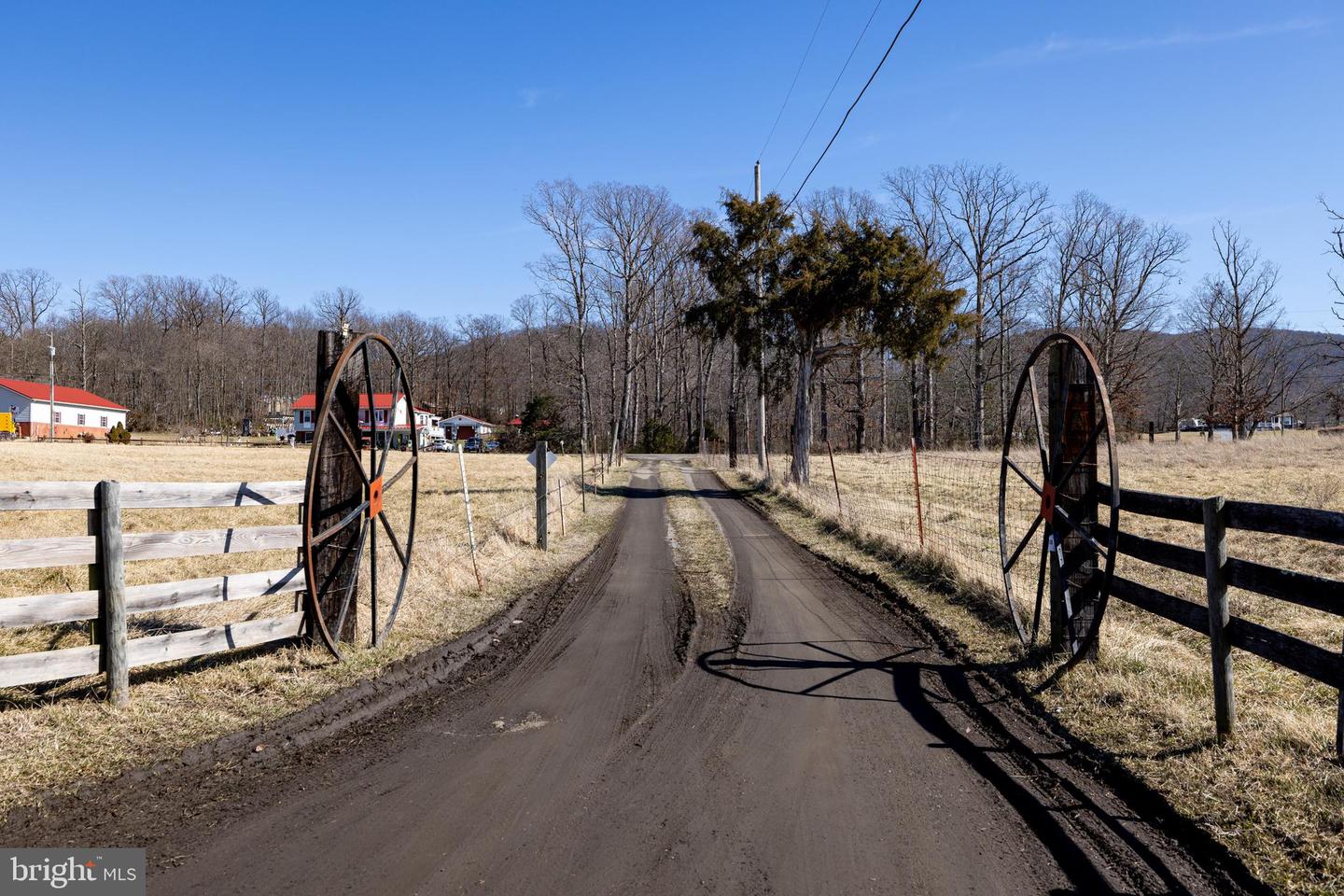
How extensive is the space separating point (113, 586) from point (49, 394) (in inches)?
3214

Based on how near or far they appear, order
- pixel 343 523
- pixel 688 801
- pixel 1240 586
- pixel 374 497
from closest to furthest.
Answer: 1. pixel 688 801
2. pixel 1240 586
3. pixel 343 523
4. pixel 374 497

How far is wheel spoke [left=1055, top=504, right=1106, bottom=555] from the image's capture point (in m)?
5.93

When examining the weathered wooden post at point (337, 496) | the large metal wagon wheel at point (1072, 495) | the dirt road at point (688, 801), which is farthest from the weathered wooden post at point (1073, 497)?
the weathered wooden post at point (337, 496)

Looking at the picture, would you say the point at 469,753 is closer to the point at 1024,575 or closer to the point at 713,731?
the point at 713,731

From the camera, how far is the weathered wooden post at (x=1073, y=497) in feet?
20.7

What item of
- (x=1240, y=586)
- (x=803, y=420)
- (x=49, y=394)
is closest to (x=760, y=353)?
(x=803, y=420)

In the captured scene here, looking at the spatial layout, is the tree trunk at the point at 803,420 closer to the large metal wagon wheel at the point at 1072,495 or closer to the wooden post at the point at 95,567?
the large metal wagon wheel at the point at 1072,495

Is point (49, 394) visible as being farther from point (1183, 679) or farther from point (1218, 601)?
point (1218, 601)

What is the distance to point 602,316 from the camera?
59.6 meters

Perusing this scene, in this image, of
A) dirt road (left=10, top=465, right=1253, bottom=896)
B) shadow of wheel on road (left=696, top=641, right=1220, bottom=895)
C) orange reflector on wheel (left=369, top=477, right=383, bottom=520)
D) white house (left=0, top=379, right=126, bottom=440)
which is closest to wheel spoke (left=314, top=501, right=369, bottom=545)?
orange reflector on wheel (left=369, top=477, right=383, bottom=520)

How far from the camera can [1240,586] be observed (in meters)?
4.68

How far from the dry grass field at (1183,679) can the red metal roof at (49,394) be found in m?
75.8

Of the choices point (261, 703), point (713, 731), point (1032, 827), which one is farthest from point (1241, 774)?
point (261, 703)

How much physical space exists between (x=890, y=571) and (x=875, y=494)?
12408 mm
